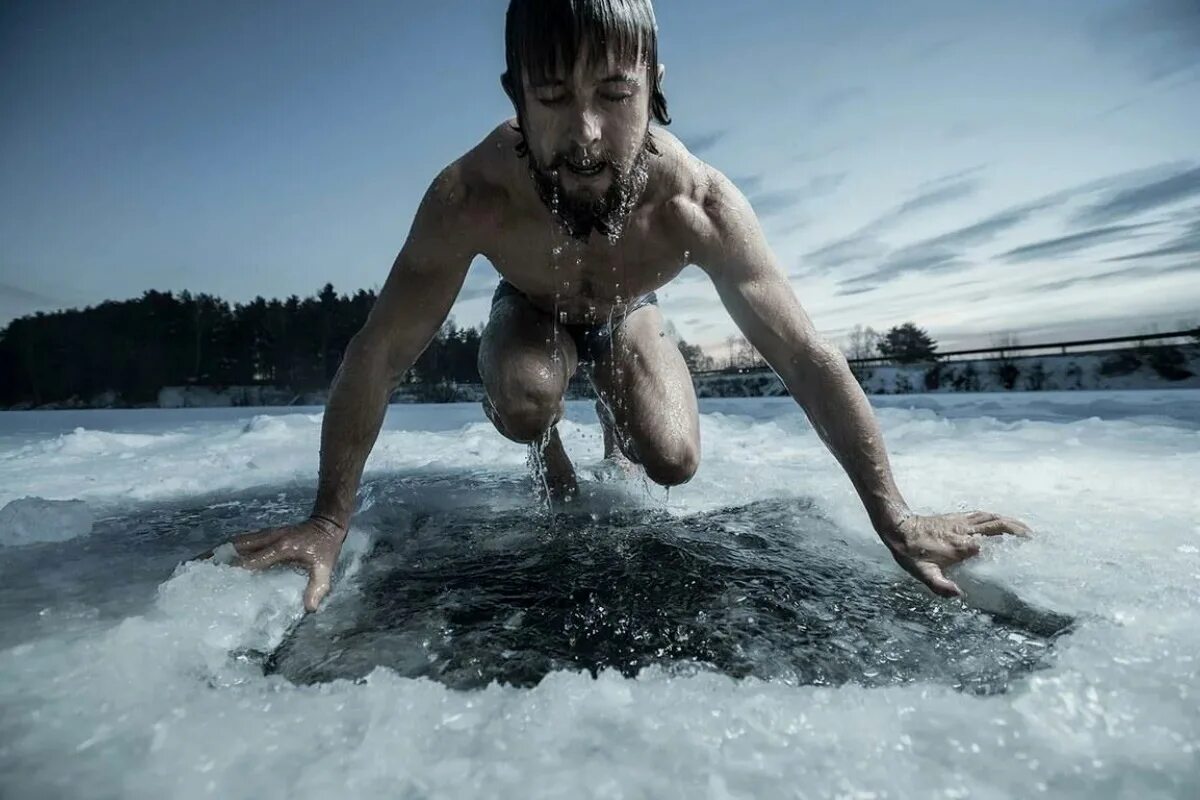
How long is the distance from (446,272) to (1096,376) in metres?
14.8

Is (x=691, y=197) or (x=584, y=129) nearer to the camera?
(x=584, y=129)

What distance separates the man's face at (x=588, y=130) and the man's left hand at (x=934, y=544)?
4.05 feet

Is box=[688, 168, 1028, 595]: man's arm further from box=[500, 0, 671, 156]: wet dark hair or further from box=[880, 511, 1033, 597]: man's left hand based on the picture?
box=[500, 0, 671, 156]: wet dark hair

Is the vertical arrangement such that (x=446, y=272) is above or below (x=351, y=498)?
above

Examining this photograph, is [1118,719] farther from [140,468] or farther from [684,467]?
[140,468]

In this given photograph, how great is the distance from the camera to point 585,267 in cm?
223

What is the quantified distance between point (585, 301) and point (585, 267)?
0.78 feet

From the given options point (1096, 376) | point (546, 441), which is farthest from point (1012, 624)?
point (1096, 376)

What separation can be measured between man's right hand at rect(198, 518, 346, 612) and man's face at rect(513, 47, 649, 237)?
1.20 metres

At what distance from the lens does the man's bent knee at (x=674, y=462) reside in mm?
2428

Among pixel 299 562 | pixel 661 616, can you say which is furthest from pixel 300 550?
pixel 661 616

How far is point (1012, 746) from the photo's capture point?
2.69ft

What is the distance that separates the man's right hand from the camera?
5.26ft

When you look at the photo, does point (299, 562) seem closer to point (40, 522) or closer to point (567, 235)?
point (567, 235)
